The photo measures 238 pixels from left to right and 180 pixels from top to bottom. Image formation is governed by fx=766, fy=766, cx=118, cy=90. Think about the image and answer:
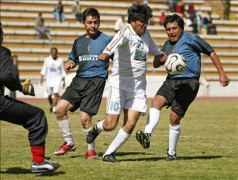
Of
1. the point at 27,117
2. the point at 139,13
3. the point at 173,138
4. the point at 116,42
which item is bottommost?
the point at 173,138

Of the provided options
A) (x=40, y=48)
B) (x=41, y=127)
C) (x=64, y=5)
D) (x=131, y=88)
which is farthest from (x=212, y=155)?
(x=64, y=5)

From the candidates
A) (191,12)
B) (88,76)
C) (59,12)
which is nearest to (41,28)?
(59,12)

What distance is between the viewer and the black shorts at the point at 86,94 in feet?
38.8

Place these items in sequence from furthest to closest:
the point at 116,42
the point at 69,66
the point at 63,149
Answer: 1. the point at 63,149
2. the point at 69,66
3. the point at 116,42

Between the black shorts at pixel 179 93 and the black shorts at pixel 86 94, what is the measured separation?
1034mm

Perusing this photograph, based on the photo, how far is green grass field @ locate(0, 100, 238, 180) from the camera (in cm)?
961

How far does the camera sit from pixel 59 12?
3884 cm

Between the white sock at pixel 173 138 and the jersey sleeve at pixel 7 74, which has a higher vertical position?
the jersey sleeve at pixel 7 74

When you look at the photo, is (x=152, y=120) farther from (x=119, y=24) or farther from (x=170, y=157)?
(x=119, y=24)

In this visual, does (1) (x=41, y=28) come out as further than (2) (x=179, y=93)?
Yes

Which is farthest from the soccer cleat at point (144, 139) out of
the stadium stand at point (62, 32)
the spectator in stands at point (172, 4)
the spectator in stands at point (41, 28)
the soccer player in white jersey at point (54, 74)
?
the spectator in stands at point (172, 4)

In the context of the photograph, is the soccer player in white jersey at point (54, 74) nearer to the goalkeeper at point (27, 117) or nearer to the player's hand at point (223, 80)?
the player's hand at point (223, 80)

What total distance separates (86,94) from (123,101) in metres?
1.07

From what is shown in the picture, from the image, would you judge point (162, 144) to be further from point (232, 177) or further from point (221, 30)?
point (221, 30)
